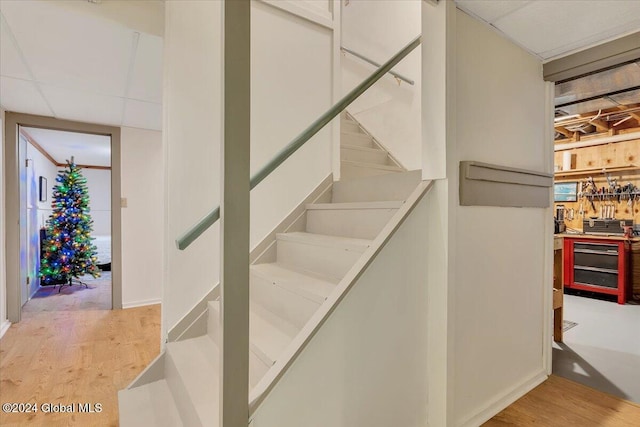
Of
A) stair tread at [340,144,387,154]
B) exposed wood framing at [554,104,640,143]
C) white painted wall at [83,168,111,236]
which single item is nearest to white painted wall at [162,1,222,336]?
stair tread at [340,144,387,154]

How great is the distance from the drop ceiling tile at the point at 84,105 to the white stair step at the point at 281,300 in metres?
2.73

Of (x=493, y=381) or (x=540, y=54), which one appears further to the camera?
(x=540, y=54)

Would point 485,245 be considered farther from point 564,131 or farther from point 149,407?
point 564,131

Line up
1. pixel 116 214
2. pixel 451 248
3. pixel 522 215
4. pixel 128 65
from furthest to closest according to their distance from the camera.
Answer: pixel 116 214 → pixel 128 65 → pixel 522 215 → pixel 451 248

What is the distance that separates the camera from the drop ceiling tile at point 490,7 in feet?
5.22

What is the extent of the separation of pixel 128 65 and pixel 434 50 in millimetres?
2560

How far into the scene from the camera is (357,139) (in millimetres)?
3551

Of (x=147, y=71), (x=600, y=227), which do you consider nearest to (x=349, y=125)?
A: (x=147, y=71)

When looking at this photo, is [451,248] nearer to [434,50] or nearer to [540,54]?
[434,50]

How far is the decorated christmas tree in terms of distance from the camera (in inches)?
213

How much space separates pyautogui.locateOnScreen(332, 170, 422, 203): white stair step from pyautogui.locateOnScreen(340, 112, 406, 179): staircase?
456mm

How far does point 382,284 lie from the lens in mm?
1413

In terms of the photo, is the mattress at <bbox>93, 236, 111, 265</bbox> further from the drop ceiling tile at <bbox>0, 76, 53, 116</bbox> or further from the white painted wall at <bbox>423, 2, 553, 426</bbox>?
the white painted wall at <bbox>423, 2, 553, 426</bbox>

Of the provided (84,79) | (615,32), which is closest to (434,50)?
(615,32)
